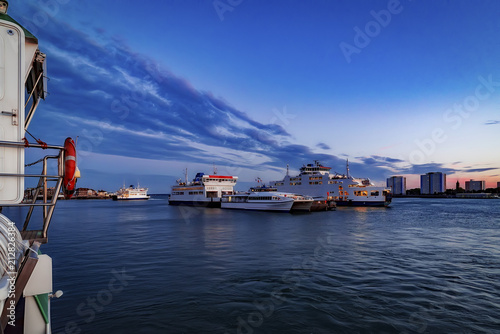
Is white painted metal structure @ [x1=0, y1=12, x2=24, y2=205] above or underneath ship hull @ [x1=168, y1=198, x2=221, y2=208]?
above

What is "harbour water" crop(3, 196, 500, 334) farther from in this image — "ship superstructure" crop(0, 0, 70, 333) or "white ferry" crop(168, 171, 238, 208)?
"white ferry" crop(168, 171, 238, 208)

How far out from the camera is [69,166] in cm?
534

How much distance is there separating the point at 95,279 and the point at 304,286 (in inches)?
428

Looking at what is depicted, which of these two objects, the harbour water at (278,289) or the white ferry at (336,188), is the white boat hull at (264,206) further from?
the harbour water at (278,289)

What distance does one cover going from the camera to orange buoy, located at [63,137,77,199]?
5324mm

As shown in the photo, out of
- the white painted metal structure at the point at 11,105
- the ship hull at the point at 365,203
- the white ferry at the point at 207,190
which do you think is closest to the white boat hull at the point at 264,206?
the white ferry at the point at 207,190

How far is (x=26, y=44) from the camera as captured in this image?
17.5ft

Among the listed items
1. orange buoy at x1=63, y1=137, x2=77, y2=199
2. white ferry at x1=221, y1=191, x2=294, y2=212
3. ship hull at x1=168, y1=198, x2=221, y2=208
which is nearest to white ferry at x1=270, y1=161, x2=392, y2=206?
ship hull at x1=168, y1=198, x2=221, y2=208

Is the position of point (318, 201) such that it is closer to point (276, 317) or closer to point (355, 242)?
point (355, 242)

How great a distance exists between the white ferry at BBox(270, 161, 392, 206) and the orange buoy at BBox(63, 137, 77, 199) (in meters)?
84.8

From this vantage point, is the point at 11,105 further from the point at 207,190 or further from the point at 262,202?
the point at 207,190

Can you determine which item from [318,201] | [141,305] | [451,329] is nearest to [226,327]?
[141,305]

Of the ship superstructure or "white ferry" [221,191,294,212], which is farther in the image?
"white ferry" [221,191,294,212]

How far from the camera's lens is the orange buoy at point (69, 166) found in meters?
5.32
